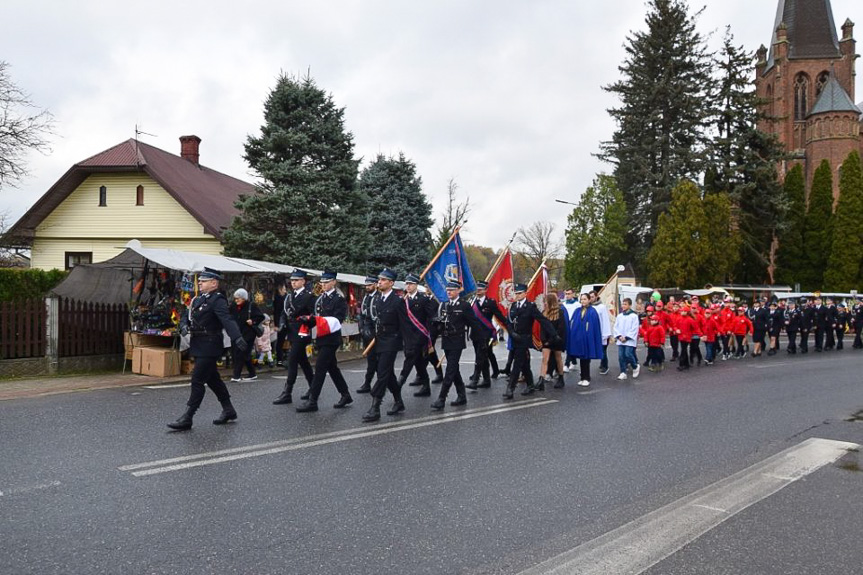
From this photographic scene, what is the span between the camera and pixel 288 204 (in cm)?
2272

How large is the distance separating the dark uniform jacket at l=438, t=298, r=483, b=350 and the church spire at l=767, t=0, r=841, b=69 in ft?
224

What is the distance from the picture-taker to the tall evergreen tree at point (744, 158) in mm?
40656

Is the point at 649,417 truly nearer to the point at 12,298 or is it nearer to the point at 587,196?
the point at 12,298

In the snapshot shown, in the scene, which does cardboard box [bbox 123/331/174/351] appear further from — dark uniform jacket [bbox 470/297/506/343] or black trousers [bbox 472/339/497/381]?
dark uniform jacket [bbox 470/297/506/343]

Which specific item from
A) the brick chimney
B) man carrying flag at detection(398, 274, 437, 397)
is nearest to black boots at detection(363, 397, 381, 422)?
man carrying flag at detection(398, 274, 437, 397)

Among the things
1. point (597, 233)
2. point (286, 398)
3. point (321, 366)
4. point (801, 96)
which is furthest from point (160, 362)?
point (801, 96)

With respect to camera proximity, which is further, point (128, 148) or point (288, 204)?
point (128, 148)

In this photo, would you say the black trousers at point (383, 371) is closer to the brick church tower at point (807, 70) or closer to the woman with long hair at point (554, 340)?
the woman with long hair at point (554, 340)

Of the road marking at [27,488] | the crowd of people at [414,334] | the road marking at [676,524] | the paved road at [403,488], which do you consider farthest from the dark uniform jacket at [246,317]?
the road marking at [676,524]

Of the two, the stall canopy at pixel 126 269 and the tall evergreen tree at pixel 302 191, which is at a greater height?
the tall evergreen tree at pixel 302 191

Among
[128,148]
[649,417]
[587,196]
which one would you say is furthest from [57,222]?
[587,196]

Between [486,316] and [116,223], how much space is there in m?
23.0

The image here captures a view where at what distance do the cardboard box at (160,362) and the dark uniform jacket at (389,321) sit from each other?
19.9 feet

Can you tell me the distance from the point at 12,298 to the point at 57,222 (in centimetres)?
1435
